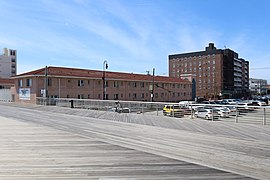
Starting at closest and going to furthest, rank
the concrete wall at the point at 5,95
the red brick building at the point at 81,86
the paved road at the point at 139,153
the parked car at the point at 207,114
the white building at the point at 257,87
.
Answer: the paved road at the point at 139,153
the parked car at the point at 207,114
the red brick building at the point at 81,86
the concrete wall at the point at 5,95
the white building at the point at 257,87

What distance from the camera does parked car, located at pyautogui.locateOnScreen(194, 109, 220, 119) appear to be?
1374cm

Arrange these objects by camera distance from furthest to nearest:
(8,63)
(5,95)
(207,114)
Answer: (8,63), (5,95), (207,114)

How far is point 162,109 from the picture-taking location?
16.6 metres

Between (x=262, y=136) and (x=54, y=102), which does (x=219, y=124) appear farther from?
(x=54, y=102)

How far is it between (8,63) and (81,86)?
8231 cm

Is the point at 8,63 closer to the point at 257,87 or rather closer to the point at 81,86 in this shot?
the point at 81,86

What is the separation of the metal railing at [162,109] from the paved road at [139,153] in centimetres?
99

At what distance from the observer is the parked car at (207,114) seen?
13.7 m

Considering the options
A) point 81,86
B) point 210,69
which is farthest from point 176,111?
point 210,69

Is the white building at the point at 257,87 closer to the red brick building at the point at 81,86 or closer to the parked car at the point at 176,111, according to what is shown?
the red brick building at the point at 81,86

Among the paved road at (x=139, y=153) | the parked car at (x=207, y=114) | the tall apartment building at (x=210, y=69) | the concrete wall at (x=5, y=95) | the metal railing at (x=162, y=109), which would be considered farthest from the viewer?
the tall apartment building at (x=210, y=69)

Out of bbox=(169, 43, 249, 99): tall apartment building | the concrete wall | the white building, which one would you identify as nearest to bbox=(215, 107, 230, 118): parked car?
the concrete wall

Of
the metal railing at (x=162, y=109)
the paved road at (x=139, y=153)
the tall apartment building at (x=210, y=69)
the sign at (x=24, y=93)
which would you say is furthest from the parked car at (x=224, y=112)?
the tall apartment building at (x=210, y=69)

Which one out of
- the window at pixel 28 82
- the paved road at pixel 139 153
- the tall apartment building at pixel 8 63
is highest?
the tall apartment building at pixel 8 63
